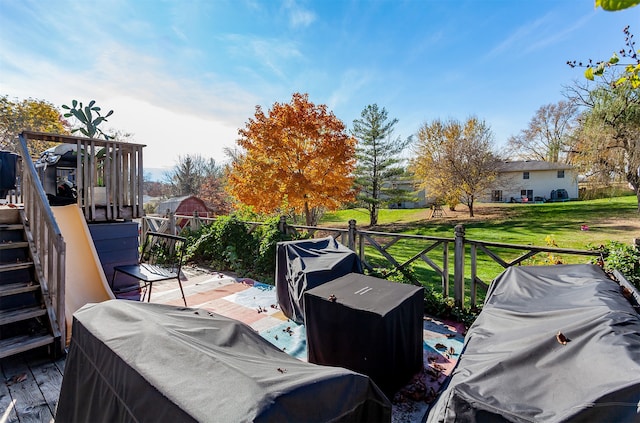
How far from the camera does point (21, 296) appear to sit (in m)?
3.41

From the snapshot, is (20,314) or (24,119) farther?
(24,119)

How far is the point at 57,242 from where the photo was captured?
295 centimetres

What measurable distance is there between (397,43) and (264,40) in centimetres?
329

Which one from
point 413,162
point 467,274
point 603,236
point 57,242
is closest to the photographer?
point 57,242

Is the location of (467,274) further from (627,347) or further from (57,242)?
(57,242)

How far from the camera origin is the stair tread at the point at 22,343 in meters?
2.68

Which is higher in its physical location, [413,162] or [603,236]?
[413,162]

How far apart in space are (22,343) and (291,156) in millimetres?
7323

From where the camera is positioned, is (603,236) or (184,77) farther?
(603,236)

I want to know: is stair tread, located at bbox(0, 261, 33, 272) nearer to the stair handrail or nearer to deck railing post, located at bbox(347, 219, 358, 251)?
the stair handrail

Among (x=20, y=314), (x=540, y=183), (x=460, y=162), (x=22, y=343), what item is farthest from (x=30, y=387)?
(x=540, y=183)

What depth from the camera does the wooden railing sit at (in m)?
4.43

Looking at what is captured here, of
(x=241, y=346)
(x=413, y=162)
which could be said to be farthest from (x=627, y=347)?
(x=413, y=162)

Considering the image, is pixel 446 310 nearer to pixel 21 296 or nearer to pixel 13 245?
pixel 21 296
